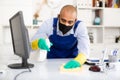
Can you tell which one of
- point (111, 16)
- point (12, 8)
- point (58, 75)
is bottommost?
point (58, 75)

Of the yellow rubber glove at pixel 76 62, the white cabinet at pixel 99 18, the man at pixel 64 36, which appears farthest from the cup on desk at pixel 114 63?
the white cabinet at pixel 99 18

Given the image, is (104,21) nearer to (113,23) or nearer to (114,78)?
(113,23)

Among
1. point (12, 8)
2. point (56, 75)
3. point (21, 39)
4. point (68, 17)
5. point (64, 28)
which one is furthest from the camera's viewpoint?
point (12, 8)

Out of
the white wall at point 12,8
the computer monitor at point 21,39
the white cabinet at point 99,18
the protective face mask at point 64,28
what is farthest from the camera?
the white cabinet at point 99,18

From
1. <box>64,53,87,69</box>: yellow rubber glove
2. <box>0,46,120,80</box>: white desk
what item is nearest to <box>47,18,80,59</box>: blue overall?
<box>64,53,87,69</box>: yellow rubber glove

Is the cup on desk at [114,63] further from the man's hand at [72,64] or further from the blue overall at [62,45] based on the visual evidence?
the blue overall at [62,45]

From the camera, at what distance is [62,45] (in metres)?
2.35

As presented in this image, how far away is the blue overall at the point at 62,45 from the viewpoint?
2.33m

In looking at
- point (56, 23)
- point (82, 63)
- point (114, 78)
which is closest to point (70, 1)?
point (56, 23)

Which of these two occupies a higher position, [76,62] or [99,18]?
[99,18]

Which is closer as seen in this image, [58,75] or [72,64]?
[58,75]

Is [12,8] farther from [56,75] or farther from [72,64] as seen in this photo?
[56,75]

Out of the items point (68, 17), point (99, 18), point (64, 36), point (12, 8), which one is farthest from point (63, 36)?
point (99, 18)

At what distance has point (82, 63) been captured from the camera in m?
1.84
